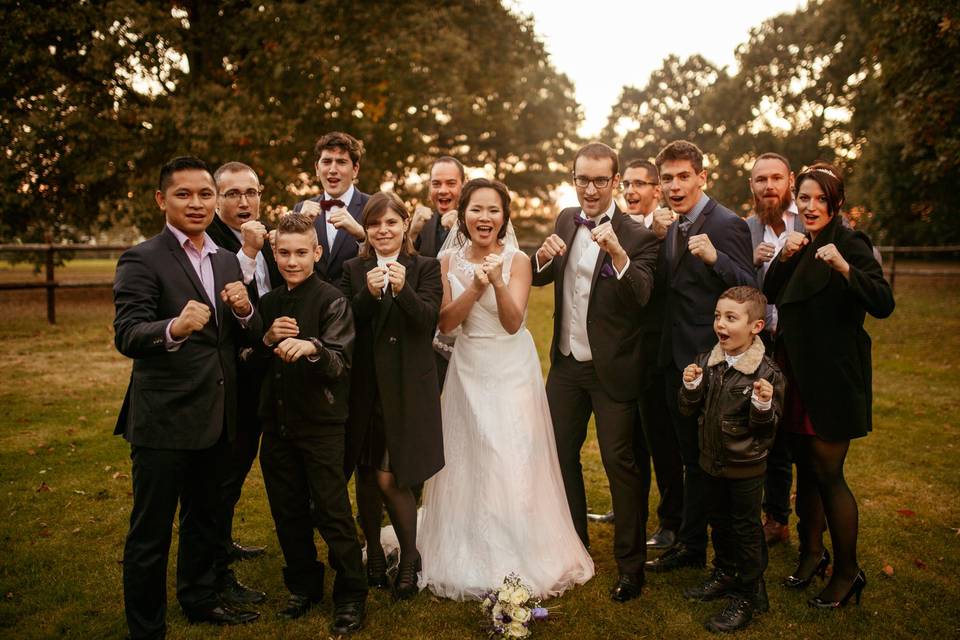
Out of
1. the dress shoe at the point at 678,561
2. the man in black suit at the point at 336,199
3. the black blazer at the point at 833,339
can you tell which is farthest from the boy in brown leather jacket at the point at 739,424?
the man in black suit at the point at 336,199

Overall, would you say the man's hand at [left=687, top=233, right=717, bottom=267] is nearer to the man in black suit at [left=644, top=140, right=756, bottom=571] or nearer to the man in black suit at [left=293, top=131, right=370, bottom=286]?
the man in black suit at [left=644, top=140, right=756, bottom=571]

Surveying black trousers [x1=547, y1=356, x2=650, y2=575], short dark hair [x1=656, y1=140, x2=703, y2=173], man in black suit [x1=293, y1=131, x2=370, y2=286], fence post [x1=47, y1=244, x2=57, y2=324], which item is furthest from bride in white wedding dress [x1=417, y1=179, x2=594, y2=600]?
fence post [x1=47, y1=244, x2=57, y2=324]

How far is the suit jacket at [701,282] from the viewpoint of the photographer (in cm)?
430

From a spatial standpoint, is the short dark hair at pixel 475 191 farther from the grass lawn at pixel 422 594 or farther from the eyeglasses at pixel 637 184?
the grass lawn at pixel 422 594

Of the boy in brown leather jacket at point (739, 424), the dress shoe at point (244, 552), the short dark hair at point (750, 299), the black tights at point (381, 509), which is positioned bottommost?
the dress shoe at point (244, 552)

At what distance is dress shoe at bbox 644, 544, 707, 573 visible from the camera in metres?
4.66

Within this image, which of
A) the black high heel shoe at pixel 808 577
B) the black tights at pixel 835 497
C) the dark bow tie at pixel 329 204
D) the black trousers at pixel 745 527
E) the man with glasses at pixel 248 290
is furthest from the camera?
the dark bow tie at pixel 329 204

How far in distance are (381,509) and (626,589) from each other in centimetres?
159

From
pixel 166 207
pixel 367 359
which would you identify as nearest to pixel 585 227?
pixel 367 359

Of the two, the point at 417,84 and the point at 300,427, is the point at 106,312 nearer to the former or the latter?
the point at 417,84

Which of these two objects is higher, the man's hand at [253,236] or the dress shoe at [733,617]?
the man's hand at [253,236]

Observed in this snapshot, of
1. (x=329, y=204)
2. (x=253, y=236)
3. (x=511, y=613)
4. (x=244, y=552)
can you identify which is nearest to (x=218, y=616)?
(x=244, y=552)

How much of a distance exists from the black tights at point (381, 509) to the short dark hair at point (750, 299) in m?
2.26

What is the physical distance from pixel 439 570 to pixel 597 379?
1555 millimetres
